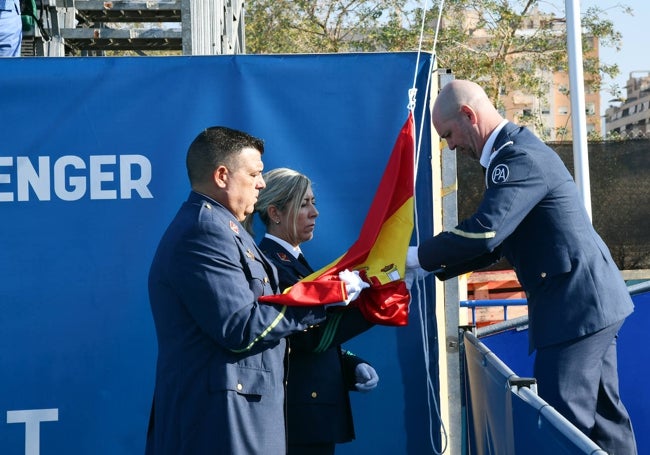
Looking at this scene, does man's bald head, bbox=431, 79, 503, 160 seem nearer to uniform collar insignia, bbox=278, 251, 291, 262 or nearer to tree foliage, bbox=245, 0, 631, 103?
uniform collar insignia, bbox=278, 251, 291, 262

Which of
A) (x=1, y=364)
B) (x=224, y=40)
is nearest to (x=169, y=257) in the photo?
(x=1, y=364)

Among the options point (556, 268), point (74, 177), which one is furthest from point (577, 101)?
point (74, 177)

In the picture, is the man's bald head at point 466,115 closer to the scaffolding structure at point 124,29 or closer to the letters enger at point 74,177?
the letters enger at point 74,177

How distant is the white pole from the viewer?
6223 mm

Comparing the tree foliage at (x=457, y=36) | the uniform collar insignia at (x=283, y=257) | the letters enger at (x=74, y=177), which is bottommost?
the uniform collar insignia at (x=283, y=257)

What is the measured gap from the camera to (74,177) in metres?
4.52

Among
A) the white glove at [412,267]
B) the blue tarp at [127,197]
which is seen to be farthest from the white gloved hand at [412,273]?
the blue tarp at [127,197]

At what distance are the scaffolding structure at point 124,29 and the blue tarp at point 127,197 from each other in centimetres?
310

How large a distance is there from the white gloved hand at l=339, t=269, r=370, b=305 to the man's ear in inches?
22.2

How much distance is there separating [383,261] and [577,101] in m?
3.16

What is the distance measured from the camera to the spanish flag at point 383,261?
335 centimetres

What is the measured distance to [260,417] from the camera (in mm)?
3176

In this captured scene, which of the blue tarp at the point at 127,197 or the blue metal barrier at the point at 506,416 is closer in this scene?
the blue metal barrier at the point at 506,416

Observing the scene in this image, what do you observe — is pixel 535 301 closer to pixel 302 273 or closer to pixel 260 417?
pixel 302 273
